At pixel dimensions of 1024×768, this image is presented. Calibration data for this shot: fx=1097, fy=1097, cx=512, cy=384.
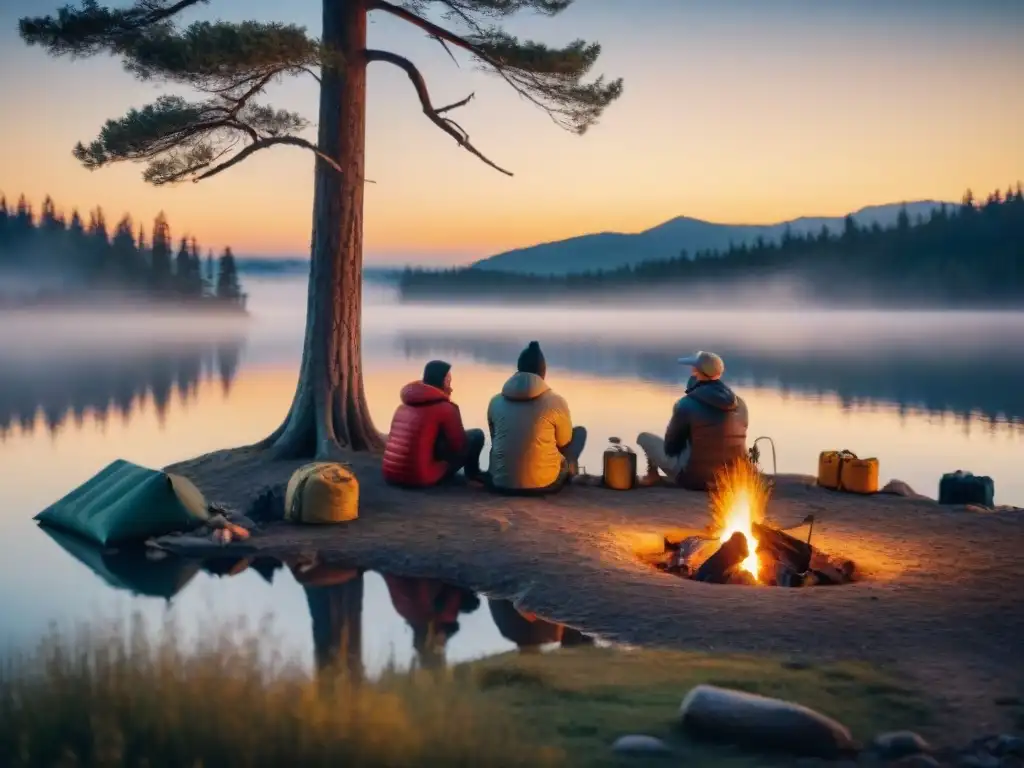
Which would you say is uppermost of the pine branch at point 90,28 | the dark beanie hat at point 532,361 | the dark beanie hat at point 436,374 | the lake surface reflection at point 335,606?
the pine branch at point 90,28

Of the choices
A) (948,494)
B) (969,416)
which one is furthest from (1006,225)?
(948,494)

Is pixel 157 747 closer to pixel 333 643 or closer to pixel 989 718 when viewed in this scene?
pixel 333 643

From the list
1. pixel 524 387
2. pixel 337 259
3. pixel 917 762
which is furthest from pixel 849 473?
pixel 917 762

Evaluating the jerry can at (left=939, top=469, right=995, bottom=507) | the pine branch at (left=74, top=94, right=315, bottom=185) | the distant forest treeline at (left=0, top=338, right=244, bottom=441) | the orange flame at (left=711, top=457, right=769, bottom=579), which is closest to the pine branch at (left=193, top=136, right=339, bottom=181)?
the pine branch at (left=74, top=94, right=315, bottom=185)

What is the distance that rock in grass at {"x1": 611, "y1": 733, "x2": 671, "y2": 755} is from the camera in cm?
506

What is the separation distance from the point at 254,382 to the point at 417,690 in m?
32.8

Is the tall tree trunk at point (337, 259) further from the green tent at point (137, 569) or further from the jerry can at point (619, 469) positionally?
the green tent at point (137, 569)

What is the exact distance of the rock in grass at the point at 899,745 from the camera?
17.0ft

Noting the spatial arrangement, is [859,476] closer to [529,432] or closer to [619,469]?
[619,469]

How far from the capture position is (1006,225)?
363 feet

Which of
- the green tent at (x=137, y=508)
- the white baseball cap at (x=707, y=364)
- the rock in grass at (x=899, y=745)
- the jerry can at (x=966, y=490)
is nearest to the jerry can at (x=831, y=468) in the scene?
the jerry can at (x=966, y=490)

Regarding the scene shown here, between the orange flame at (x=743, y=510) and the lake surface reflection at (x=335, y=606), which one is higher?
the orange flame at (x=743, y=510)

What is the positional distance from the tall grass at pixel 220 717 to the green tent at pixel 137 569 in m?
3.71

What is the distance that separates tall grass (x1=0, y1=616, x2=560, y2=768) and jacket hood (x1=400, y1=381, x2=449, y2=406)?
640 cm
